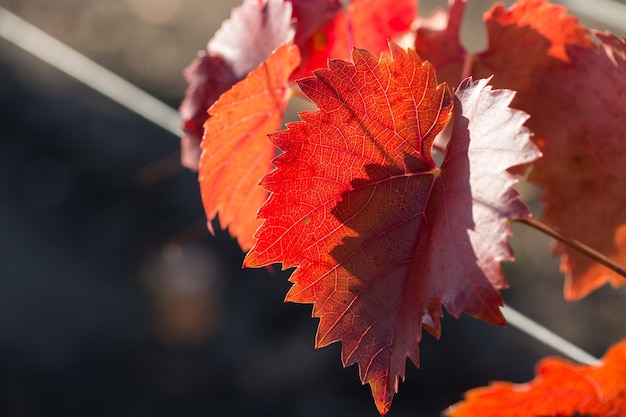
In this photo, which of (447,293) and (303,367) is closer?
(447,293)

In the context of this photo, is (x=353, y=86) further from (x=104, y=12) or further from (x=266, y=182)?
(x=104, y=12)

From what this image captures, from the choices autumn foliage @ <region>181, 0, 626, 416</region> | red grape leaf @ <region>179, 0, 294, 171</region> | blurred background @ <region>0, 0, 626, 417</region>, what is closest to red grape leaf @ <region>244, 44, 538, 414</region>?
autumn foliage @ <region>181, 0, 626, 416</region>

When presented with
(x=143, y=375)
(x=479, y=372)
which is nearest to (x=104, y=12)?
(x=143, y=375)

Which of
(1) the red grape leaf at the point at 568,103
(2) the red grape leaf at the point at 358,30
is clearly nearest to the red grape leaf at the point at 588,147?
(1) the red grape leaf at the point at 568,103

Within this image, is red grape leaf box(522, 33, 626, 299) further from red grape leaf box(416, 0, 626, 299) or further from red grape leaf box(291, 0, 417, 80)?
Result: red grape leaf box(291, 0, 417, 80)

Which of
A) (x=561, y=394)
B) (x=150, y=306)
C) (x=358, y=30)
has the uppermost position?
(x=358, y=30)

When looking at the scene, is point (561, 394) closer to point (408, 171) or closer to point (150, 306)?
point (408, 171)

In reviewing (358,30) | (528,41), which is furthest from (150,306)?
(528,41)
